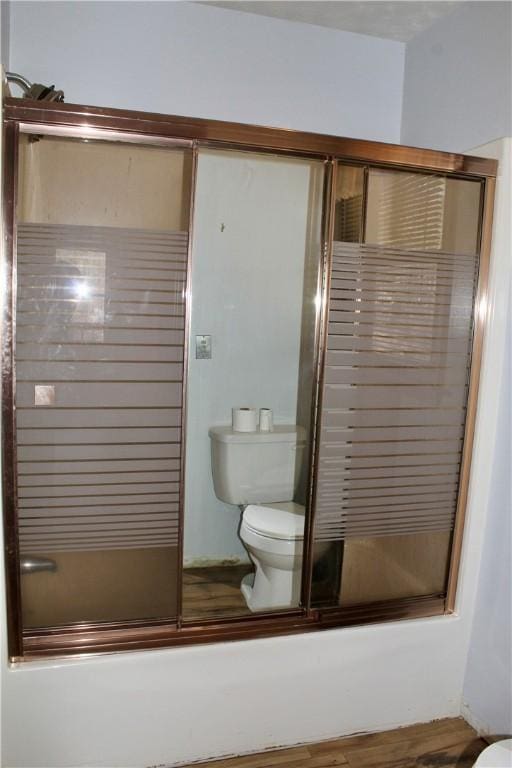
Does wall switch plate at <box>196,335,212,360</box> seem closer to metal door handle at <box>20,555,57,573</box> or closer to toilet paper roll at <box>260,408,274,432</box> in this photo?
toilet paper roll at <box>260,408,274,432</box>

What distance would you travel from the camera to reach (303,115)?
2568 mm

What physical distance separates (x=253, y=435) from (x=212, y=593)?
0.75 meters

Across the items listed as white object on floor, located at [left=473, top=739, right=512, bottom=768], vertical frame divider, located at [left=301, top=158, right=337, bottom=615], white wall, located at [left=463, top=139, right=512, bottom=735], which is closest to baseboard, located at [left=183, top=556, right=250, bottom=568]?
vertical frame divider, located at [left=301, top=158, right=337, bottom=615]

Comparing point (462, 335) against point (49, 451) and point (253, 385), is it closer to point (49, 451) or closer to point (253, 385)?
point (253, 385)

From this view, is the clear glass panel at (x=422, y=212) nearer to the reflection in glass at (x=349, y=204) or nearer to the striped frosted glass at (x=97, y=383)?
the reflection in glass at (x=349, y=204)

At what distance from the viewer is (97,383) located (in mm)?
1699

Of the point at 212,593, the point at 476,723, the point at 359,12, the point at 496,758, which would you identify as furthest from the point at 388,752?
the point at 359,12

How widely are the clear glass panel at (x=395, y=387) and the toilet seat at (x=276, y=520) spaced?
26 centimetres

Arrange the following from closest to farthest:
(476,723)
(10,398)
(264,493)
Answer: (10,398) → (476,723) → (264,493)

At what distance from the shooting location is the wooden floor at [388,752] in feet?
6.20

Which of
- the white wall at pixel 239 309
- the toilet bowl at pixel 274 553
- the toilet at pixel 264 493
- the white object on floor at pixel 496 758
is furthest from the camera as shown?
the white wall at pixel 239 309

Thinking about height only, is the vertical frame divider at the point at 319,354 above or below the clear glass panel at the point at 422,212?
below

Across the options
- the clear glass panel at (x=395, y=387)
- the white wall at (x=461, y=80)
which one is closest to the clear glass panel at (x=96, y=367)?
the clear glass panel at (x=395, y=387)

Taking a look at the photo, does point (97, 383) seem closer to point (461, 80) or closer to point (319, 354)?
point (319, 354)
